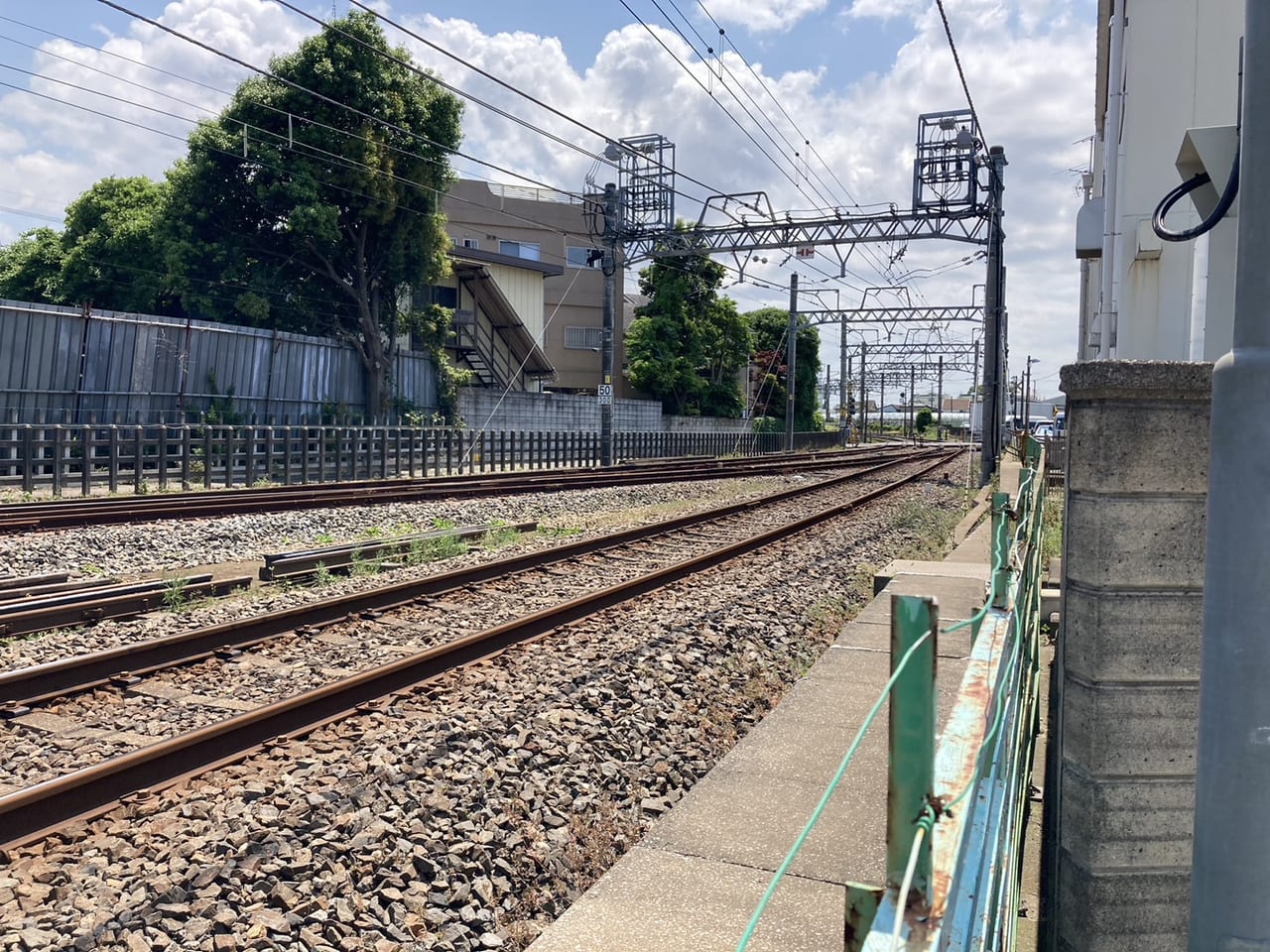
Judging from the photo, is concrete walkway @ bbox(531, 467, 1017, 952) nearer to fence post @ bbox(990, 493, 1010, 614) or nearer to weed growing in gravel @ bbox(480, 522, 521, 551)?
fence post @ bbox(990, 493, 1010, 614)

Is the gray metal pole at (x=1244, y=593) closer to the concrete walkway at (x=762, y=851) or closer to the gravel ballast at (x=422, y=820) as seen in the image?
the concrete walkway at (x=762, y=851)

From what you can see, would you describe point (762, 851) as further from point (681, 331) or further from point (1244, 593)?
point (681, 331)

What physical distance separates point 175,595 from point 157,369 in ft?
60.0

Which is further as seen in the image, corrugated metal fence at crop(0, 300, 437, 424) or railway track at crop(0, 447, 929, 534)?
corrugated metal fence at crop(0, 300, 437, 424)

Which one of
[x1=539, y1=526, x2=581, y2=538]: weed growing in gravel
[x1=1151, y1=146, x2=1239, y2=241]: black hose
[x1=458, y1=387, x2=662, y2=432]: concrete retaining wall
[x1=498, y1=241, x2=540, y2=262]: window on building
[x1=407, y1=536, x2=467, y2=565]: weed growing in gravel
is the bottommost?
[x1=407, y1=536, x2=467, y2=565]: weed growing in gravel

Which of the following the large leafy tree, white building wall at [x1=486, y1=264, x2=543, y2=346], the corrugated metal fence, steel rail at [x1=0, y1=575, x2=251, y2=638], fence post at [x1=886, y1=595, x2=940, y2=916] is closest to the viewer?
fence post at [x1=886, y1=595, x2=940, y2=916]

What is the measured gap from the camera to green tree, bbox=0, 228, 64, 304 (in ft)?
120

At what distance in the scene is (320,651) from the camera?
6953 mm

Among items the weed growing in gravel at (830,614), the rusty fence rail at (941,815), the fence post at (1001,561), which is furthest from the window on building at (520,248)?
the rusty fence rail at (941,815)

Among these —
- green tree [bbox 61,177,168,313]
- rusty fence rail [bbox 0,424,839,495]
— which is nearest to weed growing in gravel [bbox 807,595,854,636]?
rusty fence rail [bbox 0,424,839,495]

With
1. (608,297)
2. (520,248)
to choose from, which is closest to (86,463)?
(608,297)

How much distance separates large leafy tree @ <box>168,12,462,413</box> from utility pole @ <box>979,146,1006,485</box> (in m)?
15.2

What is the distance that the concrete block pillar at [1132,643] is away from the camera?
2982 millimetres

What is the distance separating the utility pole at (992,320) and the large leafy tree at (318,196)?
15.2m
